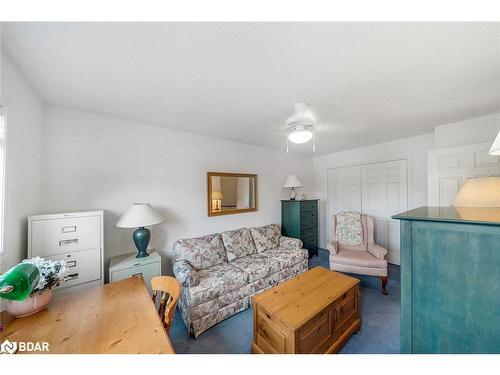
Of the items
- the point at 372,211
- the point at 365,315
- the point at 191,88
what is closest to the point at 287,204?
the point at 372,211

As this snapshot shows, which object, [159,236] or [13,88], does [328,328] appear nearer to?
[159,236]

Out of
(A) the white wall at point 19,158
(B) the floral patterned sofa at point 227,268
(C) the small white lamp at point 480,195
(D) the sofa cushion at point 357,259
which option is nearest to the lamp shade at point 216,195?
(B) the floral patterned sofa at point 227,268

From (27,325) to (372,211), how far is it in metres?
4.55

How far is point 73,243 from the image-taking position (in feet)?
5.40

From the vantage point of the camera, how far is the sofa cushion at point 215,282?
6.07ft

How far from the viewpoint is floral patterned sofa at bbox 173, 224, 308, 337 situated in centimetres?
188

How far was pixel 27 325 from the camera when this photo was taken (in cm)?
98

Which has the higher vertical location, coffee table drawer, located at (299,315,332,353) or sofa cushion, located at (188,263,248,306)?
sofa cushion, located at (188,263,248,306)

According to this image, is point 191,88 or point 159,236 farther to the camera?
point 159,236

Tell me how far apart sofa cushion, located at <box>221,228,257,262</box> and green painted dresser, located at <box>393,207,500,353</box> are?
2022mm

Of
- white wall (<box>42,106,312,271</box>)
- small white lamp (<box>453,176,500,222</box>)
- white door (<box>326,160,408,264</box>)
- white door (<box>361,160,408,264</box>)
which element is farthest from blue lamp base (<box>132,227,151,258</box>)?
white door (<box>361,160,408,264</box>)

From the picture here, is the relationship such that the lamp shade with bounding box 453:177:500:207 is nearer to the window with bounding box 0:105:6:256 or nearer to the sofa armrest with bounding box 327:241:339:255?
the sofa armrest with bounding box 327:241:339:255

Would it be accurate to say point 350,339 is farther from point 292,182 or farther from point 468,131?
point 468,131

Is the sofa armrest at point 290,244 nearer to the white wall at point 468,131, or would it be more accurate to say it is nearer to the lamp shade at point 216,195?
the lamp shade at point 216,195
